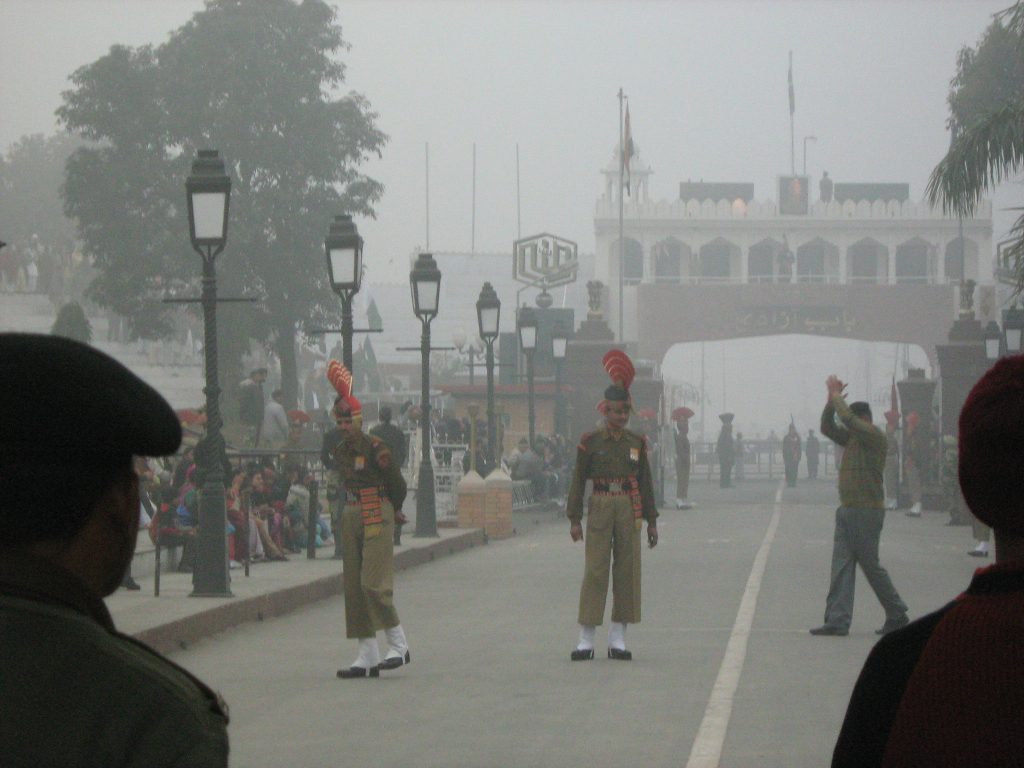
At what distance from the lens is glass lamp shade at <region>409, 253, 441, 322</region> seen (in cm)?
2586

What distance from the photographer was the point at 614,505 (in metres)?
13.1

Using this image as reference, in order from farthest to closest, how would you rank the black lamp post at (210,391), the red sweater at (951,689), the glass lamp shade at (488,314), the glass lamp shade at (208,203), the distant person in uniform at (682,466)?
the distant person in uniform at (682,466), the glass lamp shade at (488,314), the glass lamp shade at (208,203), the black lamp post at (210,391), the red sweater at (951,689)

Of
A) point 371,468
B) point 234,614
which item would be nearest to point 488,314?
point 234,614

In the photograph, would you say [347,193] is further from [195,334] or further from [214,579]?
[214,579]

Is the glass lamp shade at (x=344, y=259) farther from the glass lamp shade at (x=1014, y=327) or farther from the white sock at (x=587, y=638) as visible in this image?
the glass lamp shade at (x=1014, y=327)

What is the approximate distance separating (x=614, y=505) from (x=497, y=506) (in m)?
16.8

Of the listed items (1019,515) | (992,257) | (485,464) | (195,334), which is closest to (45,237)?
(195,334)

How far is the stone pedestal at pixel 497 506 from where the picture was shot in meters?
29.7

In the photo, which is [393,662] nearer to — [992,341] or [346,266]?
[346,266]

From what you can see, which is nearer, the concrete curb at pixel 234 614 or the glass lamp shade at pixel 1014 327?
the concrete curb at pixel 234 614

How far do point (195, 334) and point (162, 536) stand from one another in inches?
1913

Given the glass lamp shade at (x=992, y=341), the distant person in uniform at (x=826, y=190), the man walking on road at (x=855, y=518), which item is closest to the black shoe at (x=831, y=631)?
the man walking on road at (x=855, y=518)

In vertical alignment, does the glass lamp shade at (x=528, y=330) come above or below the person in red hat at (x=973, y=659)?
above

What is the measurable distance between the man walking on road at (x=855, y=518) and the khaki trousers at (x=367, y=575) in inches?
147
